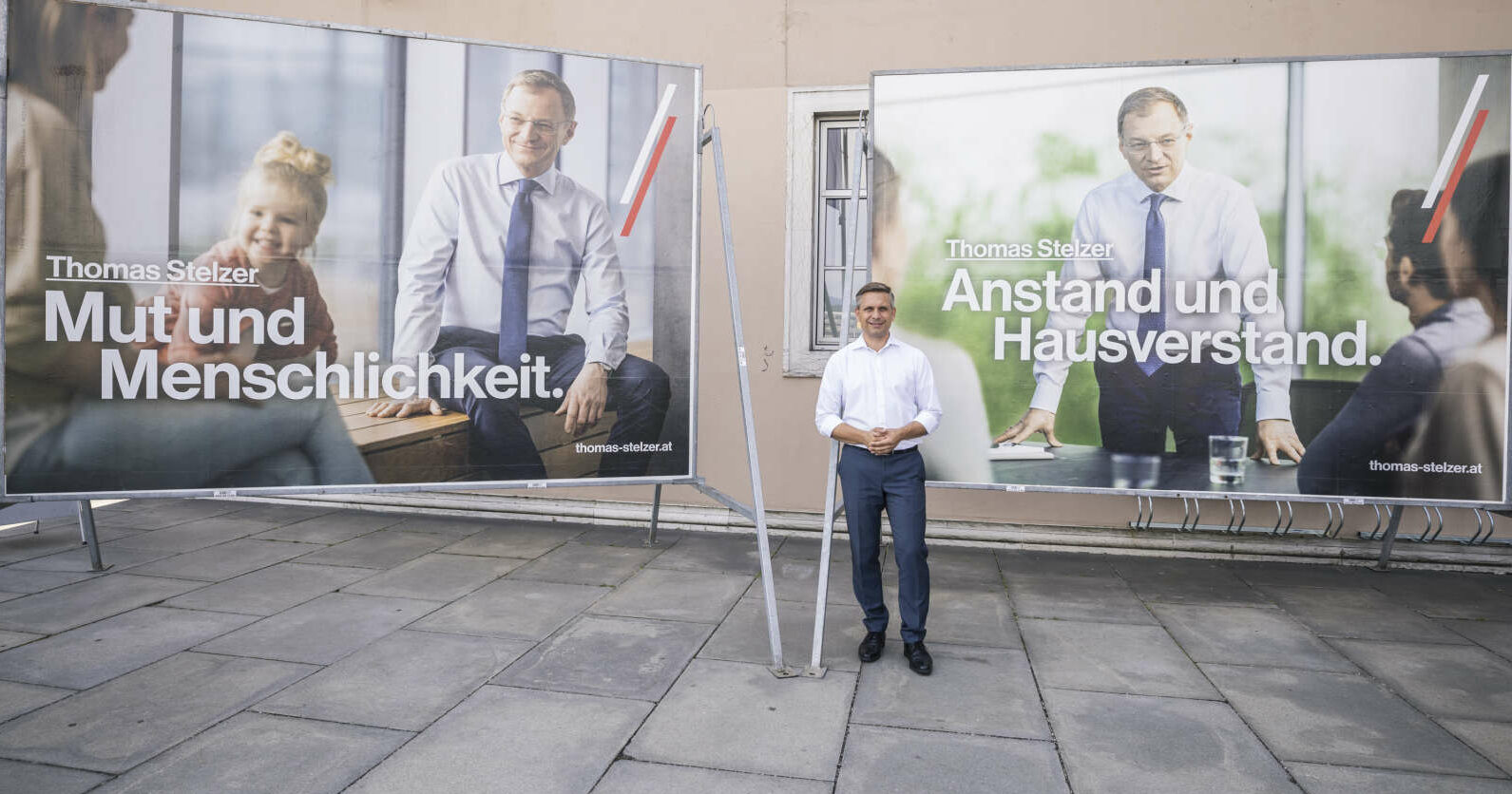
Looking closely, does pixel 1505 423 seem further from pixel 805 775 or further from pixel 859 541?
pixel 805 775

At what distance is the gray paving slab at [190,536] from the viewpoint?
652 centimetres

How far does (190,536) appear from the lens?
6875 mm

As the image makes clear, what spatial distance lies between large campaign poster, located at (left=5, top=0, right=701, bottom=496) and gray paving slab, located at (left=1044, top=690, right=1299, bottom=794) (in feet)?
9.06

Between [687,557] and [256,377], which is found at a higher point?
[256,377]

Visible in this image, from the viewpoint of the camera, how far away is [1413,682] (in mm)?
4188

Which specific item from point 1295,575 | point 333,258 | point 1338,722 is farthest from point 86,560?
point 1295,575

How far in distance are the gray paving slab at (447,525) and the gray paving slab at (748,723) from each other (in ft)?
11.5

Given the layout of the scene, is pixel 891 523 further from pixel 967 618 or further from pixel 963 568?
pixel 963 568

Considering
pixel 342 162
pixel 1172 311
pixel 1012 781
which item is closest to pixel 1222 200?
pixel 1172 311

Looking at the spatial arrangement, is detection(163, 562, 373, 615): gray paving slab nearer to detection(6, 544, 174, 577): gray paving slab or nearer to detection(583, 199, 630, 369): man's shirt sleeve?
detection(6, 544, 174, 577): gray paving slab

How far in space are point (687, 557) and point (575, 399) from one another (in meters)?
1.58

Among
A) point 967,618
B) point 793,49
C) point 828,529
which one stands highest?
point 793,49

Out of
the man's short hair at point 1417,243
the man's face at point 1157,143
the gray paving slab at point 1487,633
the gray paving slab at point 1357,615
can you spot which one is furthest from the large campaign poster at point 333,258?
the gray paving slab at point 1487,633

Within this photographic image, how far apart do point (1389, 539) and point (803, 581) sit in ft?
13.1
